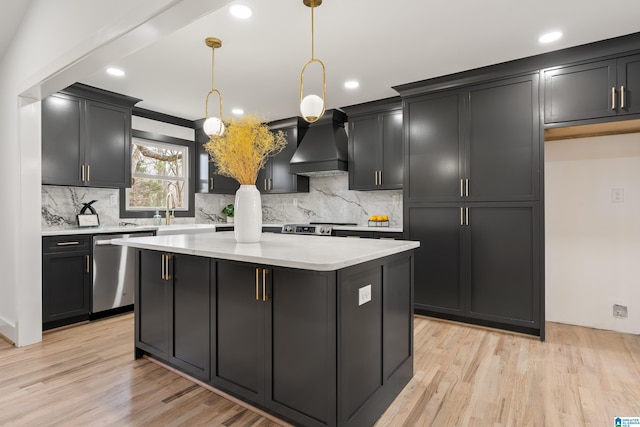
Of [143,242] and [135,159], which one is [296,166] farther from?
[143,242]

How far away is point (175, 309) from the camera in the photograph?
2.38m

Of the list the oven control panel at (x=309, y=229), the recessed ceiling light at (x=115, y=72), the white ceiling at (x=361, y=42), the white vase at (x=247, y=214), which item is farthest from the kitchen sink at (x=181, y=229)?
the white vase at (x=247, y=214)

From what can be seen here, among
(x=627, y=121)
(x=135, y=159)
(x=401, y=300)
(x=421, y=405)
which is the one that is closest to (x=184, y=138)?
(x=135, y=159)

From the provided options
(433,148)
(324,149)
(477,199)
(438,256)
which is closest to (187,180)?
(324,149)

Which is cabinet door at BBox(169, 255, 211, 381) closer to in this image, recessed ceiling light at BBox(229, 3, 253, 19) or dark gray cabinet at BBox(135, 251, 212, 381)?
dark gray cabinet at BBox(135, 251, 212, 381)

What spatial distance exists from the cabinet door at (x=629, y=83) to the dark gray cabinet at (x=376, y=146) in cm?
202

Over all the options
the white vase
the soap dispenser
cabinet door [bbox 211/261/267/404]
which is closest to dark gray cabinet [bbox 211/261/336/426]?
cabinet door [bbox 211/261/267/404]

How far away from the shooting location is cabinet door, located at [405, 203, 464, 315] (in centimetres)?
350

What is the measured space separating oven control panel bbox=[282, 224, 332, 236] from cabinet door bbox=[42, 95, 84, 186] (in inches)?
98.4

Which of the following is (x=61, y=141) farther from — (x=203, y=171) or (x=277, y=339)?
(x=277, y=339)

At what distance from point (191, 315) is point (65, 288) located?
2020 millimetres

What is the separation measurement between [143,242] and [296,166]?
9.35ft

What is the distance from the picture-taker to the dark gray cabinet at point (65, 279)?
3268 mm

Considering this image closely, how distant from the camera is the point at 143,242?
2.40 metres
